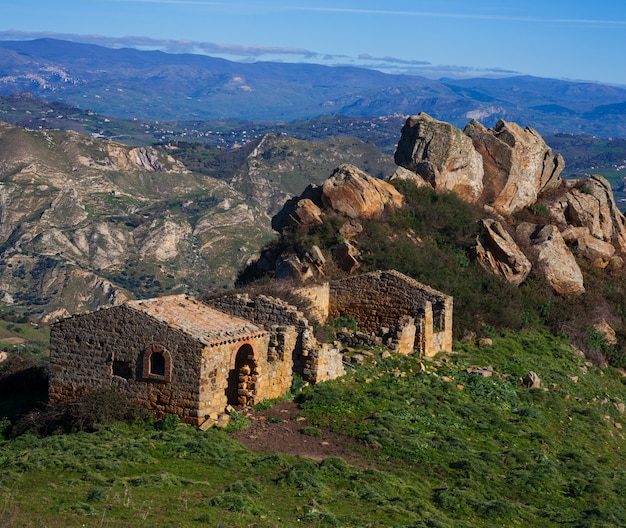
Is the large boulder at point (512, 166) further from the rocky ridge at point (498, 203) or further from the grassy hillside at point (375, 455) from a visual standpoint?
the grassy hillside at point (375, 455)

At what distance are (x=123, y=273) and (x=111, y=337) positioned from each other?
14057 cm

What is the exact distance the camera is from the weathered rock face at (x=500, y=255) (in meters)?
33.9

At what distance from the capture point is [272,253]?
1377 inches

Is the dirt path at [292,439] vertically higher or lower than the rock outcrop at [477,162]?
lower

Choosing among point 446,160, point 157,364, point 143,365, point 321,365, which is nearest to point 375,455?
point 321,365

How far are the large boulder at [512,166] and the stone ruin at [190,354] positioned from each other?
18772 millimetres

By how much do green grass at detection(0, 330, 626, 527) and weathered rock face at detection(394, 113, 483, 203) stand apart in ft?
52.0

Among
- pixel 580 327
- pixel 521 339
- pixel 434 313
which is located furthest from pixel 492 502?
pixel 580 327

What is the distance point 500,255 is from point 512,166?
780cm

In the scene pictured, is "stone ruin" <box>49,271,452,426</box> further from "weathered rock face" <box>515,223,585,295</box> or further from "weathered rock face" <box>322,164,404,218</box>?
"weathered rock face" <box>515,223,585,295</box>

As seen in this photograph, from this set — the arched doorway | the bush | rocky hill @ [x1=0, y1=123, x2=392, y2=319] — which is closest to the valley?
the bush

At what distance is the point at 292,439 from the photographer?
18.8 metres

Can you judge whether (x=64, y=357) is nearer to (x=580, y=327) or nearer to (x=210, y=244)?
(x=580, y=327)

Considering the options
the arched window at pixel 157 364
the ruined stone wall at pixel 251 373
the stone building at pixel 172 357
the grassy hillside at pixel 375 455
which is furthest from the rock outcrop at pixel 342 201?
the arched window at pixel 157 364
